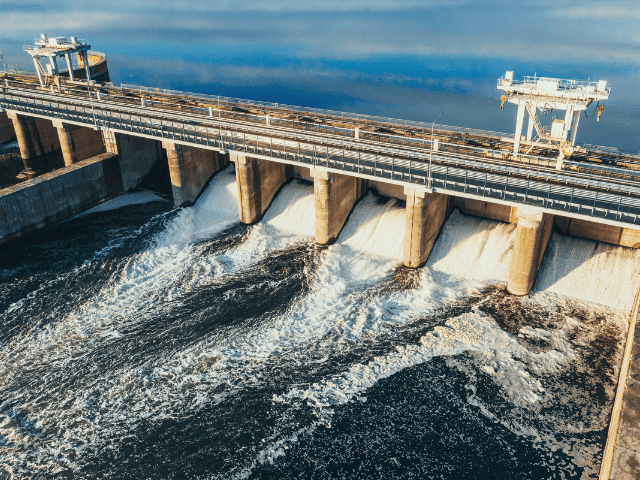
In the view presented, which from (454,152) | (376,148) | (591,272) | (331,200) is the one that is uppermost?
(376,148)

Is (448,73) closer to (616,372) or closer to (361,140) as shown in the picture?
(361,140)

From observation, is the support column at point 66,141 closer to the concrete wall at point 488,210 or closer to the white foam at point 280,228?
the white foam at point 280,228

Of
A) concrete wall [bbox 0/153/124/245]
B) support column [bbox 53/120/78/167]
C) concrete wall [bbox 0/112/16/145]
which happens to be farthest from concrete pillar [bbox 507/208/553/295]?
concrete wall [bbox 0/112/16/145]

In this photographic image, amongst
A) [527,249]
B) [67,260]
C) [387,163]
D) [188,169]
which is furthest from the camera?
[188,169]

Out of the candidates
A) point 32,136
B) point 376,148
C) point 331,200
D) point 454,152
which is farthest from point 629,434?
point 32,136

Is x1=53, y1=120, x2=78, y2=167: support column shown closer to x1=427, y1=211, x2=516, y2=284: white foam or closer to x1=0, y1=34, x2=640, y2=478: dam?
x1=0, y1=34, x2=640, y2=478: dam

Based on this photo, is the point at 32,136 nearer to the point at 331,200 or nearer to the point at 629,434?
the point at 331,200

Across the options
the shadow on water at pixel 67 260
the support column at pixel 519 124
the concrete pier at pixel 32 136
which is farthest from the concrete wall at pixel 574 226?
the concrete pier at pixel 32 136
